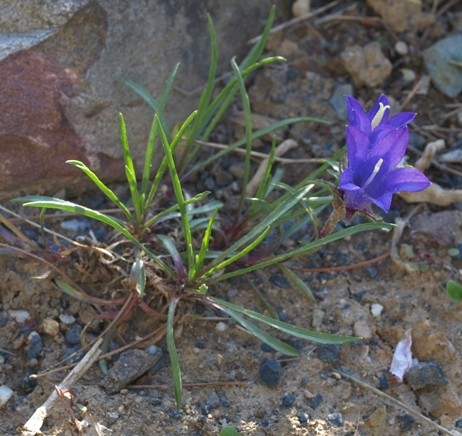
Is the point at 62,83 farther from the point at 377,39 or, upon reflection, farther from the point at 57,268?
the point at 377,39

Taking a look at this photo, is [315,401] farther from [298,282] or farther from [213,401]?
[298,282]

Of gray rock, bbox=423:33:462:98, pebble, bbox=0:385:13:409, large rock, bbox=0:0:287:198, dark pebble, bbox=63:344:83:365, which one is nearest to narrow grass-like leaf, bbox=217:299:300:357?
dark pebble, bbox=63:344:83:365

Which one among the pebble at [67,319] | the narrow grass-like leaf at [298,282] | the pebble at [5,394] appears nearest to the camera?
the pebble at [5,394]

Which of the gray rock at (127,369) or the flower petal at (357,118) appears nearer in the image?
the flower petal at (357,118)

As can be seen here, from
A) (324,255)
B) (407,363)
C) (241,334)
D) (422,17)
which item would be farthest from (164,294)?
(422,17)

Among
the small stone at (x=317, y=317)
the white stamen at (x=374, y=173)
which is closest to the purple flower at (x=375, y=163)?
Result: the white stamen at (x=374, y=173)

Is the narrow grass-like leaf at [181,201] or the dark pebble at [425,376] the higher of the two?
the narrow grass-like leaf at [181,201]

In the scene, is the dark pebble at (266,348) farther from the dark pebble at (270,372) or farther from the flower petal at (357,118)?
the flower petal at (357,118)

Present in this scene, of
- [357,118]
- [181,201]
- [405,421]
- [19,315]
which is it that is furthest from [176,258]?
[405,421]
